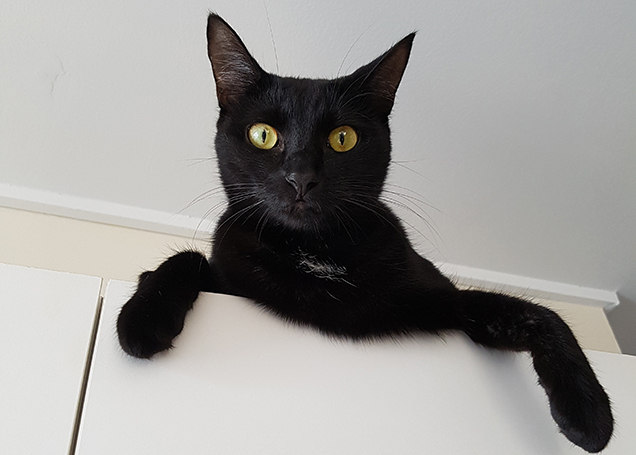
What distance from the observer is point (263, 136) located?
85 cm

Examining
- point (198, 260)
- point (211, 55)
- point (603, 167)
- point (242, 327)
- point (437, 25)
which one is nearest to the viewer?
point (242, 327)

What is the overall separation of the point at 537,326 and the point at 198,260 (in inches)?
19.5

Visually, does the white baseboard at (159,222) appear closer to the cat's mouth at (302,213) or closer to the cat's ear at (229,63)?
the cat's ear at (229,63)

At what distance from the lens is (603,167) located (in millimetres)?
1494

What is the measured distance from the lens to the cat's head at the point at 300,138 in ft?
2.54

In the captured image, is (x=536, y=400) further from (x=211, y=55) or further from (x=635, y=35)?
(x=635, y=35)

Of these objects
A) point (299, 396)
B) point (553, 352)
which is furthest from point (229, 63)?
point (553, 352)

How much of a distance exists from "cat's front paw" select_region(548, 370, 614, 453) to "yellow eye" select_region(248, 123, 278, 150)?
0.53 metres

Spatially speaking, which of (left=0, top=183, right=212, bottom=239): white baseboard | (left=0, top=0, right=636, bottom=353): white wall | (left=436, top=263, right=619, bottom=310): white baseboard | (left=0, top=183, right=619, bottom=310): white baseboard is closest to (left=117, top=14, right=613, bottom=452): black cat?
(left=0, top=0, right=636, bottom=353): white wall

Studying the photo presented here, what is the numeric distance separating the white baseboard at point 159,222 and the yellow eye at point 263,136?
0.56 m

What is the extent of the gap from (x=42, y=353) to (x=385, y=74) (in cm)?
69

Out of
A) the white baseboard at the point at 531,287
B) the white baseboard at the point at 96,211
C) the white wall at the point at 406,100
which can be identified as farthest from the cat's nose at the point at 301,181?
the white baseboard at the point at 531,287

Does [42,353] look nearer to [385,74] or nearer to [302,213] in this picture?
[302,213]

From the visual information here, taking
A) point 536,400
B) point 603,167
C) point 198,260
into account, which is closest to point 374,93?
point 198,260
